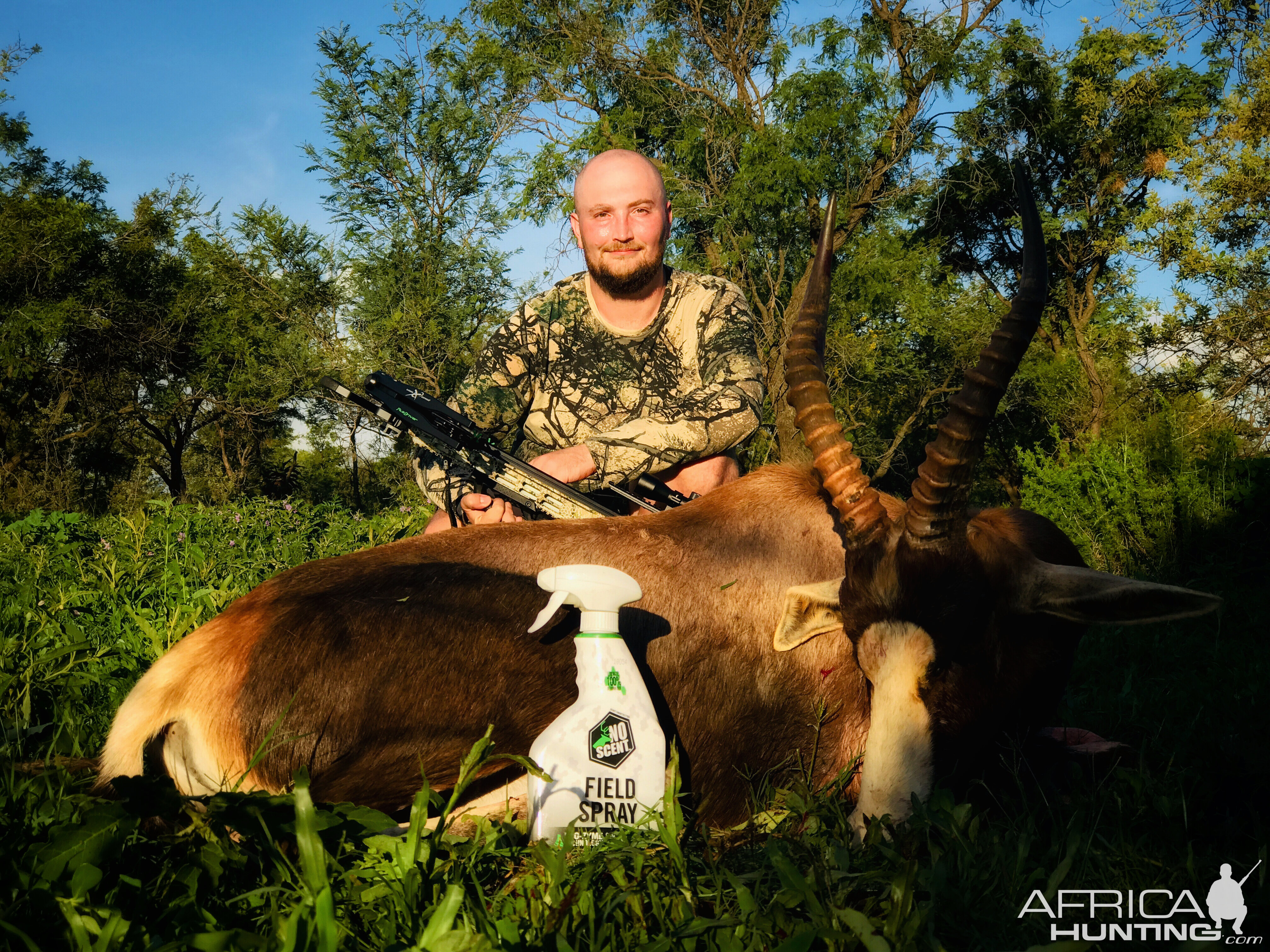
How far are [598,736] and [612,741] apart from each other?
41 millimetres

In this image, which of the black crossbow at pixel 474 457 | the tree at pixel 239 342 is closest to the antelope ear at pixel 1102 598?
the black crossbow at pixel 474 457

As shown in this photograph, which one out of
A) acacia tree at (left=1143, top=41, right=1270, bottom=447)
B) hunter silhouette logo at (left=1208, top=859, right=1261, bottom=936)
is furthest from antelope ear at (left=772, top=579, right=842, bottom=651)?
acacia tree at (left=1143, top=41, right=1270, bottom=447)

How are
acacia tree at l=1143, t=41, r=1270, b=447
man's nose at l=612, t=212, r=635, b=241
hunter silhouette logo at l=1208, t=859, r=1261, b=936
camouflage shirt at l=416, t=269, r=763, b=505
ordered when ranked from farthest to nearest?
1. acacia tree at l=1143, t=41, r=1270, b=447
2. man's nose at l=612, t=212, r=635, b=241
3. camouflage shirt at l=416, t=269, r=763, b=505
4. hunter silhouette logo at l=1208, t=859, r=1261, b=936

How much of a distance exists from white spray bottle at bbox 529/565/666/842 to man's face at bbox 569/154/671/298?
114 inches

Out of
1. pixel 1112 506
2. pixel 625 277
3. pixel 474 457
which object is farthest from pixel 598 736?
pixel 1112 506

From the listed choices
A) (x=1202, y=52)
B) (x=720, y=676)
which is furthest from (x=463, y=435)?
(x=1202, y=52)

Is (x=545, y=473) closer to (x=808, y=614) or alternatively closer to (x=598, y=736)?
(x=808, y=614)

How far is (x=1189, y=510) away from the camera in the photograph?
6926 millimetres

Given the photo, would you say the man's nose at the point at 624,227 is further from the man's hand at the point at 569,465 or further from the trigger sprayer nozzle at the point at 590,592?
the trigger sprayer nozzle at the point at 590,592

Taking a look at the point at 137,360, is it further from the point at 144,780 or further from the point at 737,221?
the point at 144,780

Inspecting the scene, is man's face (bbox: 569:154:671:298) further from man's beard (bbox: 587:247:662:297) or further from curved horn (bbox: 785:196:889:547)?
curved horn (bbox: 785:196:889:547)

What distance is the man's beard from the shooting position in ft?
16.8

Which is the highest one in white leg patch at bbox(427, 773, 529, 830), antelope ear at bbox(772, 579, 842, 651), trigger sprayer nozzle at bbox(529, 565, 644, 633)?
trigger sprayer nozzle at bbox(529, 565, 644, 633)

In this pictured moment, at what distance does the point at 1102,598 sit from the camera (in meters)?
2.72
